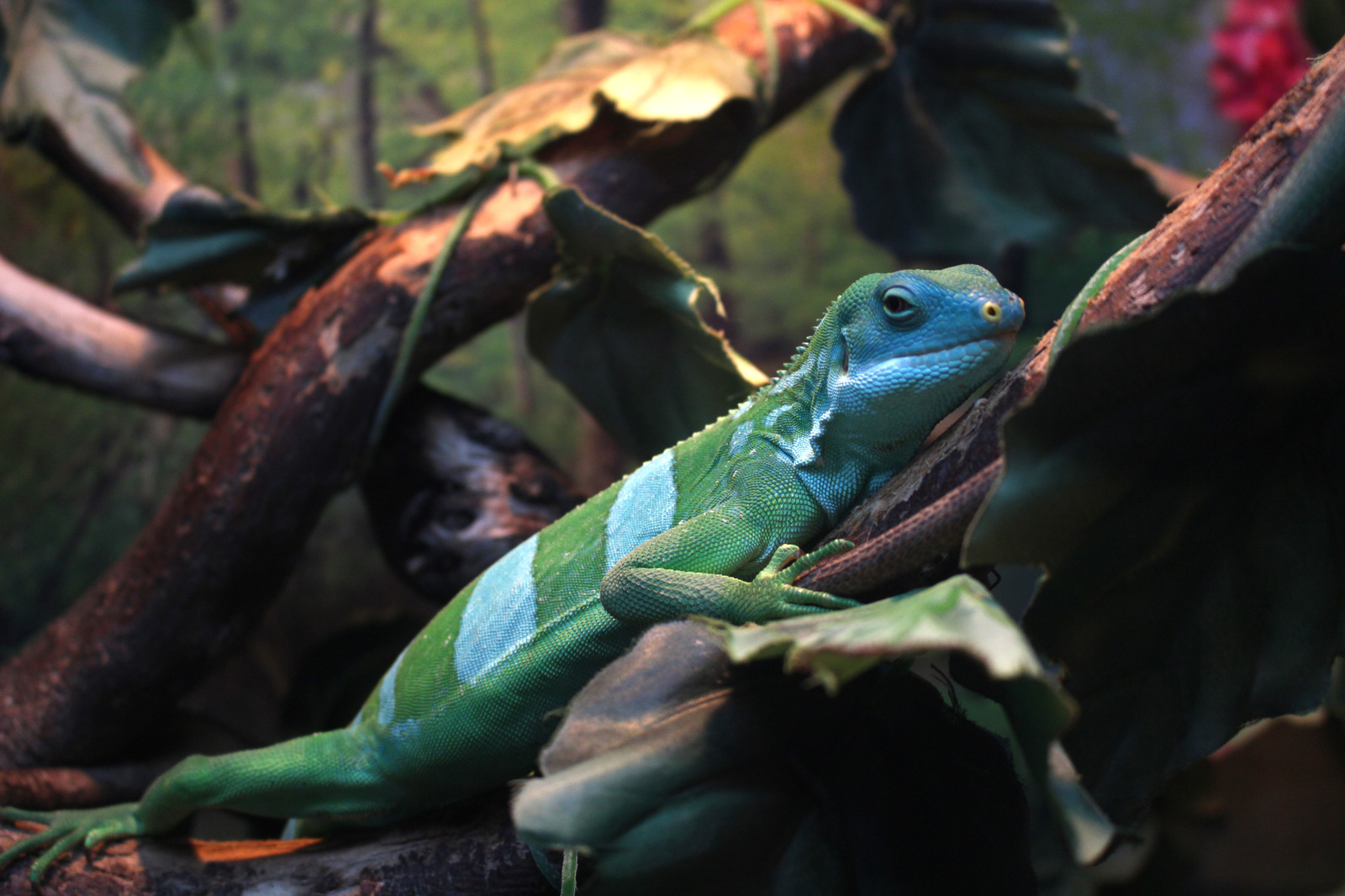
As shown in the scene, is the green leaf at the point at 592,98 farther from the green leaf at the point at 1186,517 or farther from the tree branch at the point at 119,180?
the green leaf at the point at 1186,517

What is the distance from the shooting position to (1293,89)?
3.77 feet

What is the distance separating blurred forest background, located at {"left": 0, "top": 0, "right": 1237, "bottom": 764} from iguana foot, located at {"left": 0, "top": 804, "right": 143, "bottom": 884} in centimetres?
184

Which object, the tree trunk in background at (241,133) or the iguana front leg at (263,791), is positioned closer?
the iguana front leg at (263,791)

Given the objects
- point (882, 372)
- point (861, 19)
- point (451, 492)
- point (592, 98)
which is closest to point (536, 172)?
point (592, 98)

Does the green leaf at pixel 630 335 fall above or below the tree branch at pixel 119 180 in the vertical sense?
below

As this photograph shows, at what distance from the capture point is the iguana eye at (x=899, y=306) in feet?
4.74

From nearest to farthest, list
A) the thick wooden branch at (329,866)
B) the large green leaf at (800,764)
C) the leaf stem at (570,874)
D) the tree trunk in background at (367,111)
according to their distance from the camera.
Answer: the large green leaf at (800,764) → the leaf stem at (570,874) → the thick wooden branch at (329,866) → the tree trunk in background at (367,111)

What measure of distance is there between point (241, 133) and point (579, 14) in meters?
1.81

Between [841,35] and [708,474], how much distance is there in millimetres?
2439

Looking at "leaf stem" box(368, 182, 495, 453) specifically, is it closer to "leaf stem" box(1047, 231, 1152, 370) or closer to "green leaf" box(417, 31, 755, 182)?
"green leaf" box(417, 31, 755, 182)

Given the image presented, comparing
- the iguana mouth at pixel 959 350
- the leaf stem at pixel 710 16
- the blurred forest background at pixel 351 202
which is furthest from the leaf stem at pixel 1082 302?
the blurred forest background at pixel 351 202

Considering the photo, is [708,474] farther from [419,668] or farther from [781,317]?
[781,317]

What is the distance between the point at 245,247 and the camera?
289 cm

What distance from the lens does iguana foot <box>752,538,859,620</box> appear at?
1284mm
